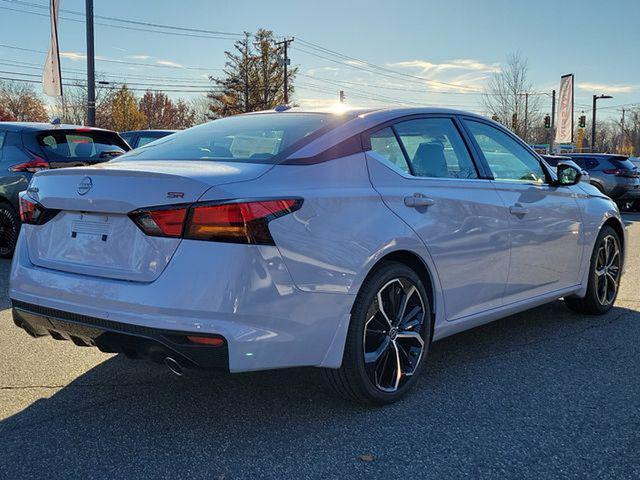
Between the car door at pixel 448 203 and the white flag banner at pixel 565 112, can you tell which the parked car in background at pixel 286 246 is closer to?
the car door at pixel 448 203

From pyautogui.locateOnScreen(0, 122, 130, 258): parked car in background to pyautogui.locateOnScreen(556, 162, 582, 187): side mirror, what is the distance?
5.66 meters

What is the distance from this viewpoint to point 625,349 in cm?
461

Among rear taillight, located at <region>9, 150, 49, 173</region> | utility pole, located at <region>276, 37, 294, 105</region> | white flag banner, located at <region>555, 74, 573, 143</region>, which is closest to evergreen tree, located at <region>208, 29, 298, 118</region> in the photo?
utility pole, located at <region>276, 37, 294, 105</region>

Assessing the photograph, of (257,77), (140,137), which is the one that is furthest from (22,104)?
(140,137)

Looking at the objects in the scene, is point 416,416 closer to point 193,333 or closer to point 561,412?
point 561,412

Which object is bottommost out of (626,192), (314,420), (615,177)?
(314,420)

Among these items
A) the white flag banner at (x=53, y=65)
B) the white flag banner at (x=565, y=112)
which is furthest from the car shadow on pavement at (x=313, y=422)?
the white flag banner at (x=565, y=112)

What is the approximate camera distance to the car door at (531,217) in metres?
4.38

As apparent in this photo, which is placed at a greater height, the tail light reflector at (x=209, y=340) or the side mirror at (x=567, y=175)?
the side mirror at (x=567, y=175)

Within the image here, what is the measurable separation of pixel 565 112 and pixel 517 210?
97.8 feet

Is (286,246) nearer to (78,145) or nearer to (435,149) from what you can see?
(435,149)

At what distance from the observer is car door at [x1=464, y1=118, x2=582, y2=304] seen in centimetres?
438

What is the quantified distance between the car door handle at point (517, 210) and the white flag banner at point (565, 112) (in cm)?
2907

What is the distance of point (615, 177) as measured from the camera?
18.0 m
